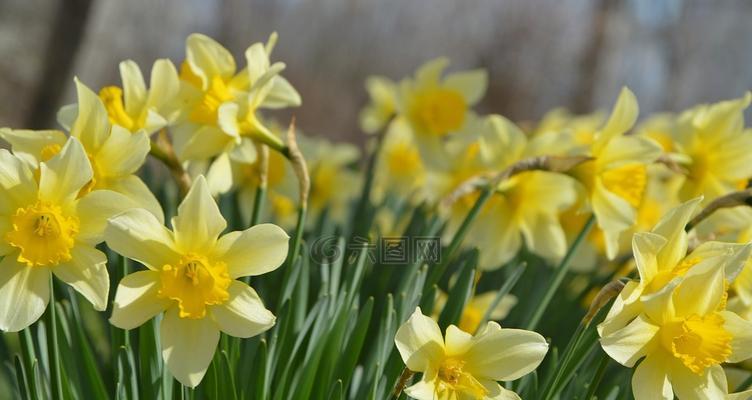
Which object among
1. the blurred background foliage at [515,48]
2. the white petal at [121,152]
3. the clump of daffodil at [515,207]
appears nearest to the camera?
the white petal at [121,152]

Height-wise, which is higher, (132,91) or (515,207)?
(132,91)

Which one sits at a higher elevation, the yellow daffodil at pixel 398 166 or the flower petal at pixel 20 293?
the flower petal at pixel 20 293

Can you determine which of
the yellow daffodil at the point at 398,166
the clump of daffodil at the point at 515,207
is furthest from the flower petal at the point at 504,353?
the yellow daffodil at the point at 398,166

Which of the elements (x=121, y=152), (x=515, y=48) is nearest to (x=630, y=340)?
(x=121, y=152)

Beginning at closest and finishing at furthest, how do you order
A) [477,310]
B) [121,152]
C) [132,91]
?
[121,152], [132,91], [477,310]

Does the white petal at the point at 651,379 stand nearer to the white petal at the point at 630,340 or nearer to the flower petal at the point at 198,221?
the white petal at the point at 630,340

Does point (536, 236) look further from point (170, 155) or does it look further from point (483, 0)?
point (483, 0)

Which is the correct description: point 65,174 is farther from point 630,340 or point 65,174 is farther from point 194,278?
point 630,340
